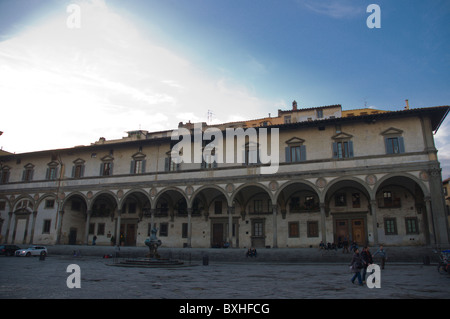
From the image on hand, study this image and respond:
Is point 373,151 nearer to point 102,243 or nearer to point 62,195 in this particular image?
point 102,243

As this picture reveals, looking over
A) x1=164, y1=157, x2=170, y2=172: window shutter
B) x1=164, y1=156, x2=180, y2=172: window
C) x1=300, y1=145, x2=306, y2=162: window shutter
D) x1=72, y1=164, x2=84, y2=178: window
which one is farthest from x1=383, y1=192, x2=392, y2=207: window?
x1=72, y1=164, x2=84, y2=178: window

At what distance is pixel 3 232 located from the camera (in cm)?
3544

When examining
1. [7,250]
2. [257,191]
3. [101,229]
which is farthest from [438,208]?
[7,250]

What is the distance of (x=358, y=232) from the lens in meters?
26.2

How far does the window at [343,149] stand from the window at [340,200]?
3.37 m

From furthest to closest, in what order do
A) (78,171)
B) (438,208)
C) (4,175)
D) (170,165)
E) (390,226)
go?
(4,175), (78,171), (170,165), (390,226), (438,208)

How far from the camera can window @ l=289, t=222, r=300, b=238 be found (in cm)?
2768

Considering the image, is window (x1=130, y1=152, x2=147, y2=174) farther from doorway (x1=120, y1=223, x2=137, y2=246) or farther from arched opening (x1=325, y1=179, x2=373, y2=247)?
arched opening (x1=325, y1=179, x2=373, y2=247)

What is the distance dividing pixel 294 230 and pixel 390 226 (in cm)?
694

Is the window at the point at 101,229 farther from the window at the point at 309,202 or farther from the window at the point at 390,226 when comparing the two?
the window at the point at 390,226

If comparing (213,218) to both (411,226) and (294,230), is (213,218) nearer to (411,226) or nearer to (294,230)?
(294,230)
